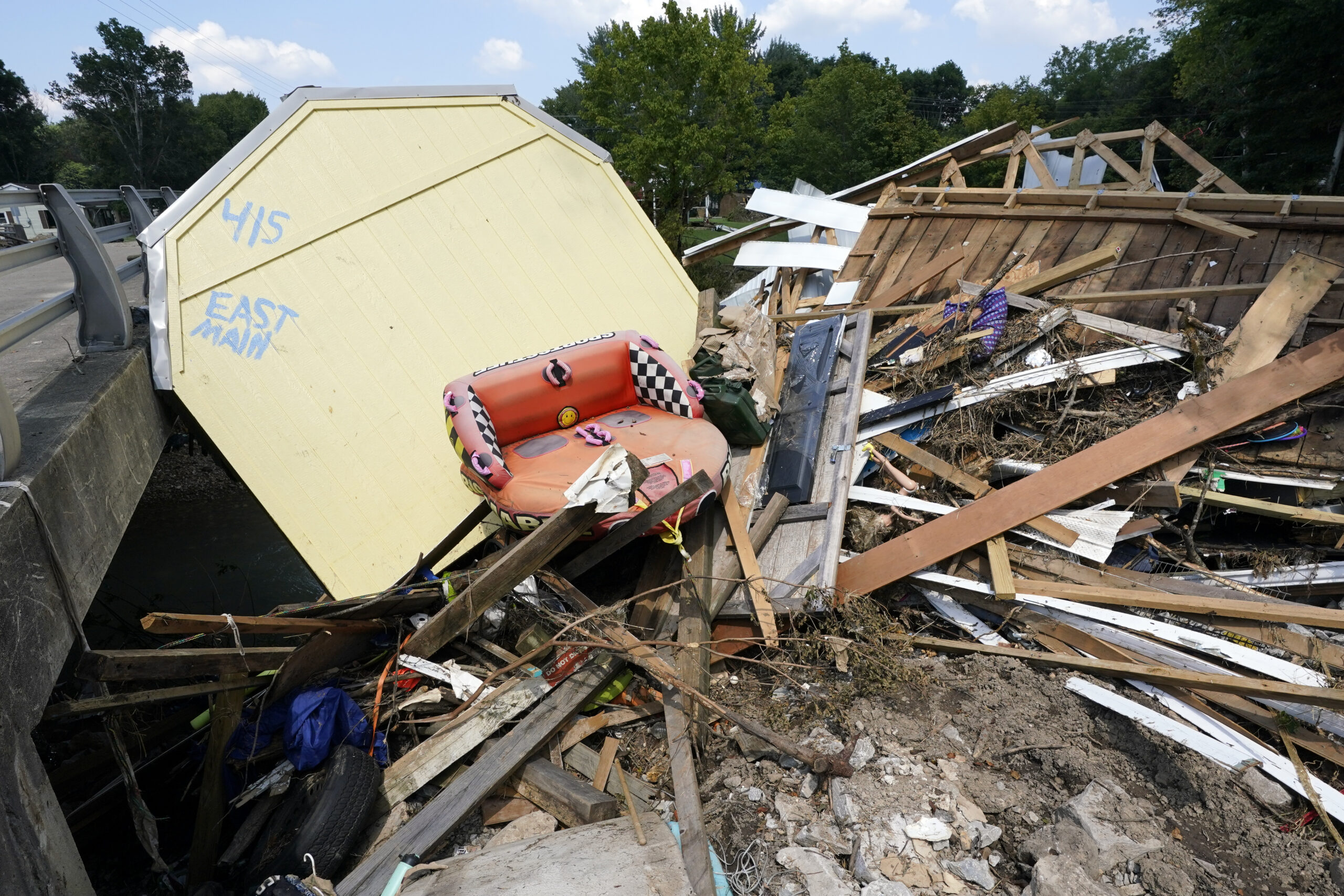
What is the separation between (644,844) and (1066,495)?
331 centimetres

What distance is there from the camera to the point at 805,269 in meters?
9.05

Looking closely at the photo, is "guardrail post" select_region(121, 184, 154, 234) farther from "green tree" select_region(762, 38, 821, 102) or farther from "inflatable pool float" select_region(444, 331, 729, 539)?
"green tree" select_region(762, 38, 821, 102)

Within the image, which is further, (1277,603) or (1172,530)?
(1172,530)

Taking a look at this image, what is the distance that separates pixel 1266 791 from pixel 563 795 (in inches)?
123

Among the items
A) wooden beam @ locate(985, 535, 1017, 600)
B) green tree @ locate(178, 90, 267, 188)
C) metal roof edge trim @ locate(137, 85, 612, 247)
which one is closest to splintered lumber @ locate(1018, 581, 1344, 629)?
wooden beam @ locate(985, 535, 1017, 600)

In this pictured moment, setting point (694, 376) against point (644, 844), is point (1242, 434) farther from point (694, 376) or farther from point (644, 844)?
point (644, 844)

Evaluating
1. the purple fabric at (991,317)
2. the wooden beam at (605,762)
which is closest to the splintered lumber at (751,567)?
the wooden beam at (605,762)

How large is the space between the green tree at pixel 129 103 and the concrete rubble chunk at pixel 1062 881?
48.9m

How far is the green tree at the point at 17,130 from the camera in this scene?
114 ft

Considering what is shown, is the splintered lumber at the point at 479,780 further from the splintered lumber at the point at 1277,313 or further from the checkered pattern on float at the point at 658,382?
the splintered lumber at the point at 1277,313

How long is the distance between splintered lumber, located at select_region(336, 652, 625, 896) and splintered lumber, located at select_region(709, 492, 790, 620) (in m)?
0.64

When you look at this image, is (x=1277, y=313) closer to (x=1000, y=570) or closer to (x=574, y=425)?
(x=1000, y=570)

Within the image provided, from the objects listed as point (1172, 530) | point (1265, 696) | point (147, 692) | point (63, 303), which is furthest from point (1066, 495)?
point (63, 303)

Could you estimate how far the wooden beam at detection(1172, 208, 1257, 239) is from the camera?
6.21 metres
